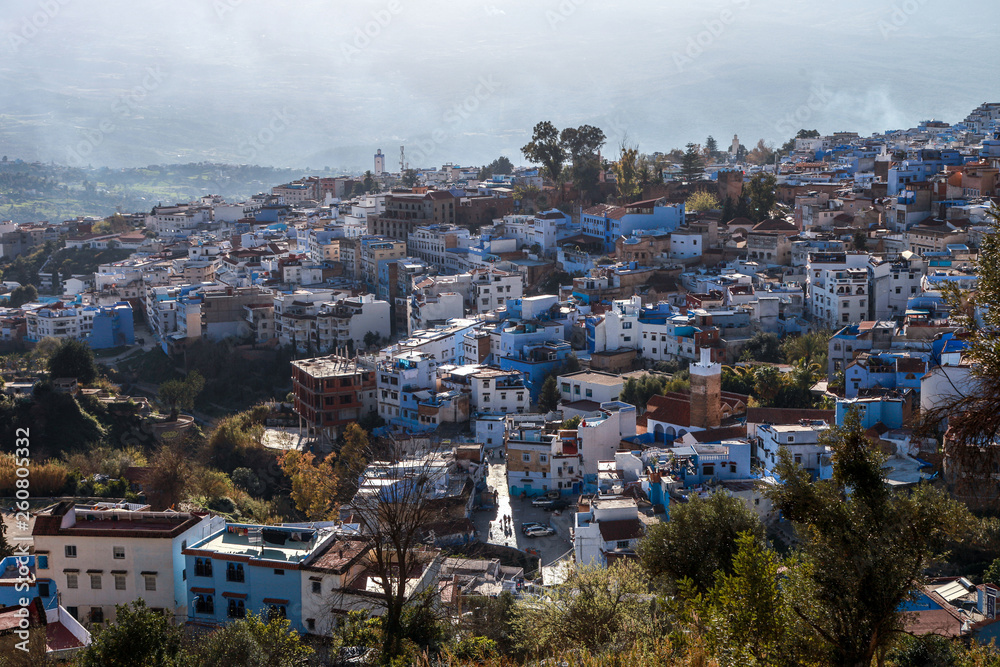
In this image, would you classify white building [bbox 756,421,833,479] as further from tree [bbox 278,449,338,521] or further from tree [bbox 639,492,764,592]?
tree [bbox 278,449,338,521]

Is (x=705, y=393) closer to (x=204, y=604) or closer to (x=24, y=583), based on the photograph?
(x=204, y=604)

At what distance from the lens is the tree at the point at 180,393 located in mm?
20000

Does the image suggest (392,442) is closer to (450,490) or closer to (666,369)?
(450,490)

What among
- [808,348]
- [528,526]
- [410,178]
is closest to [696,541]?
[528,526]

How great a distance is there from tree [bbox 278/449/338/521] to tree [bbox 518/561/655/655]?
20.1 ft

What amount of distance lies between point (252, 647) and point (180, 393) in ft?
47.9

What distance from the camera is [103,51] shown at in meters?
98.9

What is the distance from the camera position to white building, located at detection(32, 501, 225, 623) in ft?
27.7

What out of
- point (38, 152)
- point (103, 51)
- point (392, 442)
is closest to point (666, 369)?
point (392, 442)

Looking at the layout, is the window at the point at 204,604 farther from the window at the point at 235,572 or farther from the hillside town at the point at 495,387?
the window at the point at 235,572

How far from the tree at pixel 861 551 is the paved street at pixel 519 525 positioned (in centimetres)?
796

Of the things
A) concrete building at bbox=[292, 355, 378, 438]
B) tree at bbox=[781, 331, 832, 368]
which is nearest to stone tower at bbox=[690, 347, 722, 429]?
tree at bbox=[781, 331, 832, 368]

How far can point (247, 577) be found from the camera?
842 centimetres

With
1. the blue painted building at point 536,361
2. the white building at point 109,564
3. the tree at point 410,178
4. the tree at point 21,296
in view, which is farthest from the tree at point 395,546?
the tree at point 410,178
